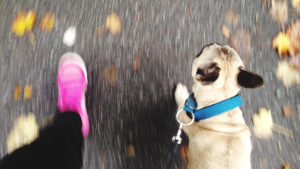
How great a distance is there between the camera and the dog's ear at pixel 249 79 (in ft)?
5.14

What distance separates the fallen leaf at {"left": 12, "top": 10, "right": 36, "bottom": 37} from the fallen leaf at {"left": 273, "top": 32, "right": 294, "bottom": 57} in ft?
7.23

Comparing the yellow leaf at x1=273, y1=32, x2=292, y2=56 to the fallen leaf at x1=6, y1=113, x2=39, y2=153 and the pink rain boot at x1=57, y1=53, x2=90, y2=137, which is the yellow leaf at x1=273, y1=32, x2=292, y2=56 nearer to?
the pink rain boot at x1=57, y1=53, x2=90, y2=137

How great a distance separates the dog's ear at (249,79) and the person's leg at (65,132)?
1.20 m

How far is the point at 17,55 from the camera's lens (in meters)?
2.07

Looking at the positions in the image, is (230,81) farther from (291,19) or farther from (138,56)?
(291,19)

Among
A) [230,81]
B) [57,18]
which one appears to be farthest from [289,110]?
[57,18]

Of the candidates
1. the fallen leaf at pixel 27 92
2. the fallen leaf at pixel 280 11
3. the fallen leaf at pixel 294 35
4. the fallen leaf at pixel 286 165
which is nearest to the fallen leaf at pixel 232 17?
the fallen leaf at pixel 280 11

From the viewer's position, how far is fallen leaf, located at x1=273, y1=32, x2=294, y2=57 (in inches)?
93.3

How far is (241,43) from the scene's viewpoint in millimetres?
2363

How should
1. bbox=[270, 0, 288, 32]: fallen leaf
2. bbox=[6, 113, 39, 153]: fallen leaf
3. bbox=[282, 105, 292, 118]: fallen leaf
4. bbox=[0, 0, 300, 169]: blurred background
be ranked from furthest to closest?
1. bbox=[270, 0, 288, 32]: fallen leaf
2. bbox=[282, 105, 292, 118]: fallen leaf
3. bbox=[0, 0, 300, 169]: blurred background
4. bbox=[6, 113, 39, 153]: fallen leaf

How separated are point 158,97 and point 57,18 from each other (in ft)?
3.62

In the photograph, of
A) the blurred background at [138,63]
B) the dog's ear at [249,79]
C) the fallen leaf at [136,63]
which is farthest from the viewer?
the fallen leaf at [136,63]

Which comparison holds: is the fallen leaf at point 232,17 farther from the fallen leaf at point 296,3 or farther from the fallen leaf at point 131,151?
the fallen leaf at point 131,151

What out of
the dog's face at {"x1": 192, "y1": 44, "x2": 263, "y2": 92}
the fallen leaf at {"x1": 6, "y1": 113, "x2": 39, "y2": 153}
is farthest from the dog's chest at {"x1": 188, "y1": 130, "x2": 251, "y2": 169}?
the fallen leaf at {"x1": 6, "y1": 113, "x2": 39, "y2": 153}
